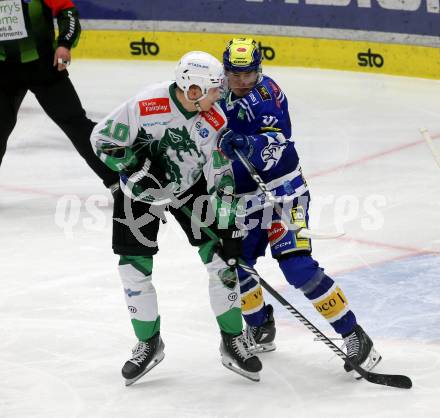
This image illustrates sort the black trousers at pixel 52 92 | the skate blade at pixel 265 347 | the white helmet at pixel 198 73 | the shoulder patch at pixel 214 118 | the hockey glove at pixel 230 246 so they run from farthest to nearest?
the black trousers at pixel 52 92 < the skate blade at pixel 265 347 < the hockey glove at pixel 230 246 < the shoulder patch at pixel 214 118 < the white helmet at pixel 198 73

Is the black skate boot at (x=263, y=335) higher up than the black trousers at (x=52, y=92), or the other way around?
the black trousers at (x=52, y=92)

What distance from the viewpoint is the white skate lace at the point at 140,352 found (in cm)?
422

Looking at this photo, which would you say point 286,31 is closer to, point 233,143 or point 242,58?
point 242,58

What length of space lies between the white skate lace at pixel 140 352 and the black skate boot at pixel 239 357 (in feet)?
0.94

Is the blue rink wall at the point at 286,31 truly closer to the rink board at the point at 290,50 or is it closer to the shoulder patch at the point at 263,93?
the rink board at the point at 290,50

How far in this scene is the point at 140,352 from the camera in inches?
167

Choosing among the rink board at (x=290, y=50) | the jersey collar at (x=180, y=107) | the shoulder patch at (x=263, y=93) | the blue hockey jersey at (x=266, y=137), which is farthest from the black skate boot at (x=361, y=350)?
the rink board at (x=290, y=50)

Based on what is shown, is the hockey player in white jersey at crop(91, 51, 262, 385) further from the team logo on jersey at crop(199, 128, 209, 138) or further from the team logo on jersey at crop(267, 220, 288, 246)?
the team logo on jersey at crop(267, 220, 288, 246)

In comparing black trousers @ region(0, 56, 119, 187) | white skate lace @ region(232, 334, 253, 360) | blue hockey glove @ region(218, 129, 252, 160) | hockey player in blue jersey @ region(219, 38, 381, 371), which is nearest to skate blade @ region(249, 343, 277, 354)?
white skate lace @ region(232, 334, 253, 360)

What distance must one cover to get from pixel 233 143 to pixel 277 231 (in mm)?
375

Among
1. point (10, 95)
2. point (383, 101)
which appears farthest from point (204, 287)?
point (383, 101)

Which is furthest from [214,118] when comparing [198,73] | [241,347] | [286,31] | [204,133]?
[286,31]

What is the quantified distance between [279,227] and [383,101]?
4.58 metres

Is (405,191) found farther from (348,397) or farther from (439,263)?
(348,397)
